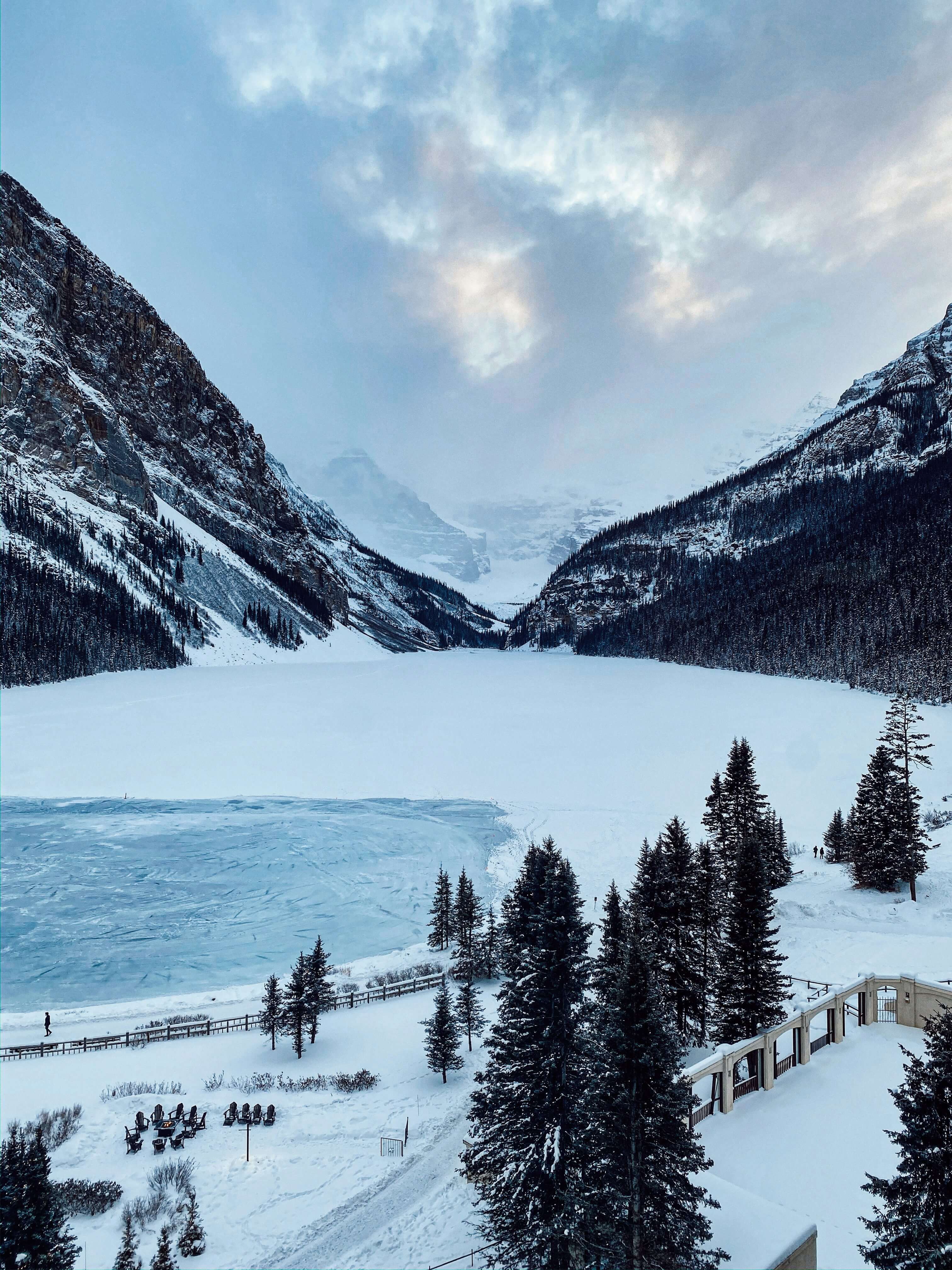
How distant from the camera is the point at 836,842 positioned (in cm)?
3944

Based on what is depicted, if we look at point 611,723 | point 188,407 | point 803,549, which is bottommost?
point 611,723

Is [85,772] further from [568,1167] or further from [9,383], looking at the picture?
[9,383]

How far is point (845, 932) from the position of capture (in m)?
27.9

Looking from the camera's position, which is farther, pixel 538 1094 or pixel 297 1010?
Answer: pixel 297 1010

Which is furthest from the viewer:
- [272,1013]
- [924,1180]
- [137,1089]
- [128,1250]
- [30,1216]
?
[272,1013]

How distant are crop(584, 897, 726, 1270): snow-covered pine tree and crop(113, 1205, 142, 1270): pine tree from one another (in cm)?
881

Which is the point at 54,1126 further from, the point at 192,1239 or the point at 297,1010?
the point at 297,1010

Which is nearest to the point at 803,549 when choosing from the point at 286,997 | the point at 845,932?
the point at 845,932

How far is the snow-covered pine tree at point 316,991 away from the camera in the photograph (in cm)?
2369

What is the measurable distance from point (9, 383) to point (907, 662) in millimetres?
165178

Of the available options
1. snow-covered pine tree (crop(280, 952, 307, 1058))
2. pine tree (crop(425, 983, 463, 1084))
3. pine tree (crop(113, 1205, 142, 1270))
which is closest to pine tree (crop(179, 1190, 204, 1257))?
pine tree (crop(113, 1205, 142, 1270))

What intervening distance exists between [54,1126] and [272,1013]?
740 cm

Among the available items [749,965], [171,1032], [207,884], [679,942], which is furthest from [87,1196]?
[207,884]

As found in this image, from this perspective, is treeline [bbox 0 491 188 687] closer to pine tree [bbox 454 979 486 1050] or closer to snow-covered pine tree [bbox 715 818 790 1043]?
pine tree [bbox 454 979 486 1050]
